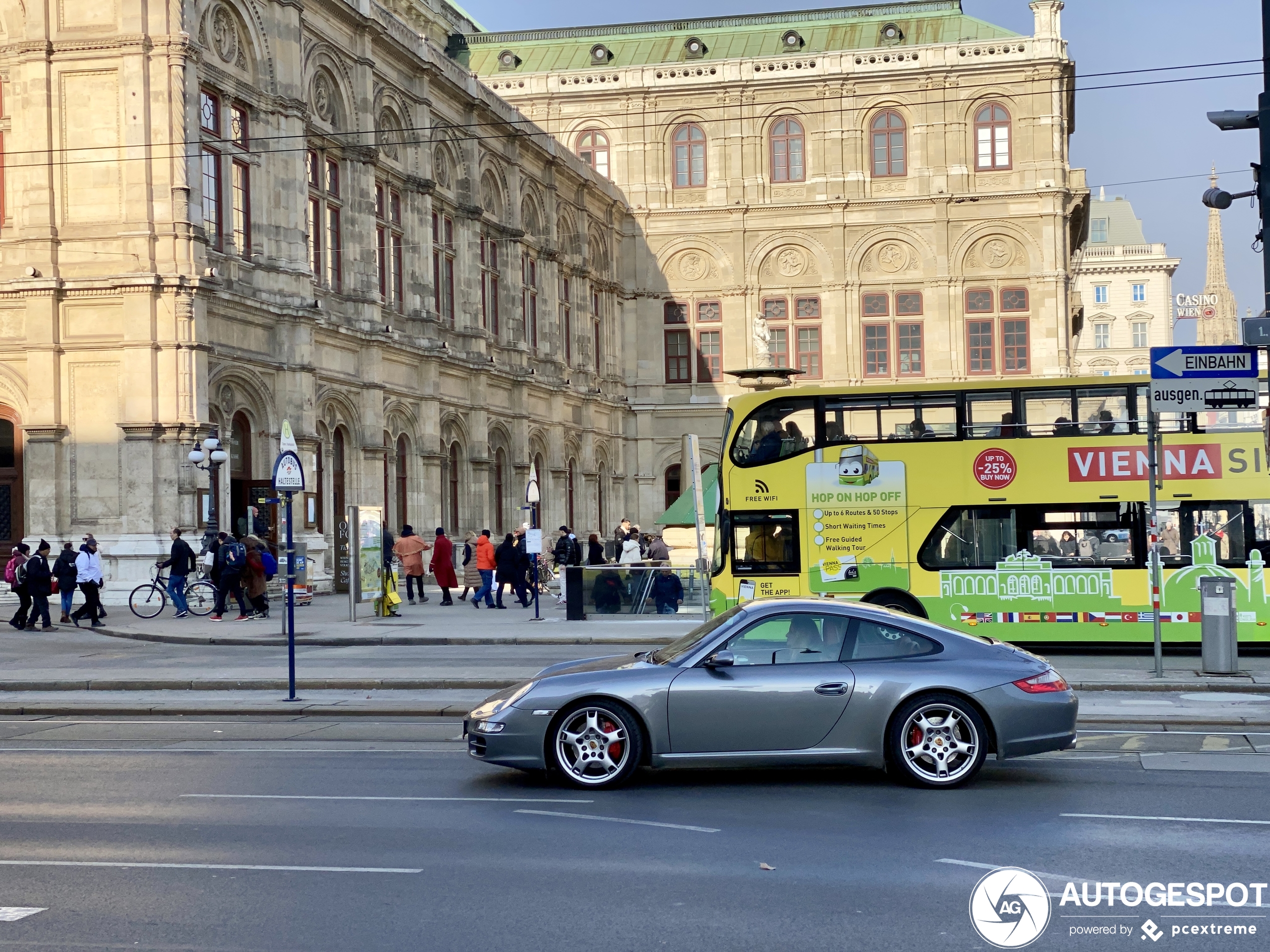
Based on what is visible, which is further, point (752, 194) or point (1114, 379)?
point (752, 194)

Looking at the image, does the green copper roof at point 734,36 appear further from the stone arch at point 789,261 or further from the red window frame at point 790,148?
the stone arch at point 789,261

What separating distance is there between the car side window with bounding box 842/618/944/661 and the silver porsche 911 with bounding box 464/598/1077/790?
0.41ft

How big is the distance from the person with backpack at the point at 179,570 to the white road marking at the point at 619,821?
19808mm

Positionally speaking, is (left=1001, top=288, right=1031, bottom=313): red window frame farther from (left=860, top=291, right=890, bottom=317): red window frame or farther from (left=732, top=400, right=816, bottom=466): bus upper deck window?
(left=732, top=400, right=816, bottom=466): bus upper deck window

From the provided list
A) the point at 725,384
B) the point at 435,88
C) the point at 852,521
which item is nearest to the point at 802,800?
the point at 852,521

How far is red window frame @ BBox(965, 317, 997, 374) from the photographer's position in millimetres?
62906

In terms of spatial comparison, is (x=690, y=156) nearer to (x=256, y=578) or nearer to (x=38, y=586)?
(x=256, y=578)

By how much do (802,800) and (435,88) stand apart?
40532 millimetres

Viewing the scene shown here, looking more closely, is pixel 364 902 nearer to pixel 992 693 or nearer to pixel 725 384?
pixel 992 693

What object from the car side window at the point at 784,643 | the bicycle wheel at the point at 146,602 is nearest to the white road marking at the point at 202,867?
the car side window at the point at 784,643

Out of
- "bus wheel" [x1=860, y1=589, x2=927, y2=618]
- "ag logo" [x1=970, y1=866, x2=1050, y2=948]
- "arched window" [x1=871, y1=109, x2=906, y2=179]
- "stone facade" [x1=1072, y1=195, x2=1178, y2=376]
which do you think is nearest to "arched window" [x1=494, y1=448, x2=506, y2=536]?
"arched window" [x1=871, y1=109, x2=906, y2=179]

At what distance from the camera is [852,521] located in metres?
21.3

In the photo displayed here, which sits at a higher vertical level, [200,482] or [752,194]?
[752,194]

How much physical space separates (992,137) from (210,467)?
4251 centimetres
